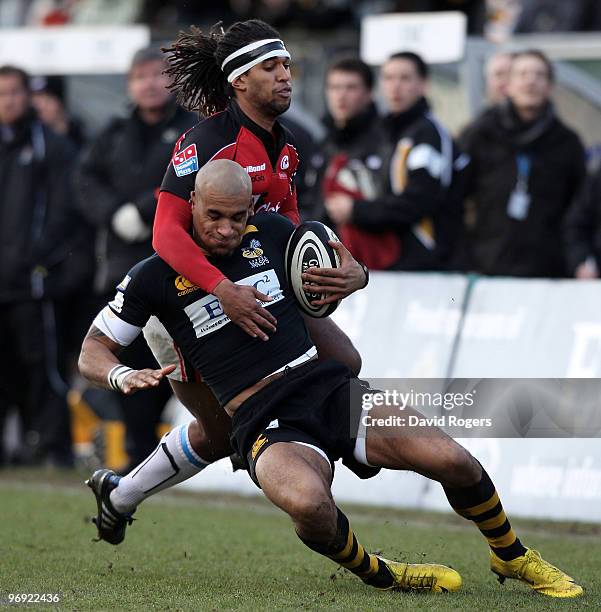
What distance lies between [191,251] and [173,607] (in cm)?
153

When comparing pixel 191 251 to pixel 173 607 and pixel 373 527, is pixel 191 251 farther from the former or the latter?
pixel 373 527

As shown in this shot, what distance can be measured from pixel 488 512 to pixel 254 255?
60.9 inches

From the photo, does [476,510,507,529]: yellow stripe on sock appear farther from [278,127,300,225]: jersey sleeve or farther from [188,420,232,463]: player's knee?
[278,127,300,225]: jersey sleeve

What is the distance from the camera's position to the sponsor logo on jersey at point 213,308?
20.5 feet

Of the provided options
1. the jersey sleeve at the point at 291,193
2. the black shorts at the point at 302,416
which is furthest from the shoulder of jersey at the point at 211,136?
the black shorts at the point at 302,416

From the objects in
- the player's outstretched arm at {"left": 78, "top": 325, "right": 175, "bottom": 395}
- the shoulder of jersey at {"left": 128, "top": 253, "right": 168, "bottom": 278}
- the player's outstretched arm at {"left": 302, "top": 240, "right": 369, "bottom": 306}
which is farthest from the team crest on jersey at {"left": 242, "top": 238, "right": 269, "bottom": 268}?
the player's outstretched arm at {"left": 78, "top": 325, "right": 175, "bottom": 395}

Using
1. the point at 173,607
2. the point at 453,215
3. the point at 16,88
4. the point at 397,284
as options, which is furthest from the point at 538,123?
the point at 173,607

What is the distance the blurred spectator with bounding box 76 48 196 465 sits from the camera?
1020cm

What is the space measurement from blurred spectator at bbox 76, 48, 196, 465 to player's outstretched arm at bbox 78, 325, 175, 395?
3.85 m

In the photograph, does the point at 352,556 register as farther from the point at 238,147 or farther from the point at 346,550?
the point at 238,147

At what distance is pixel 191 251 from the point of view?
20.1 feet

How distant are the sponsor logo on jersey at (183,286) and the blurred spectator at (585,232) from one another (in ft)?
15.5

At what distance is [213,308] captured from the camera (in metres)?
6.24

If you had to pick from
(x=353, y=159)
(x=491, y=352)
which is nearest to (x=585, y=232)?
(x=491, y=352)
